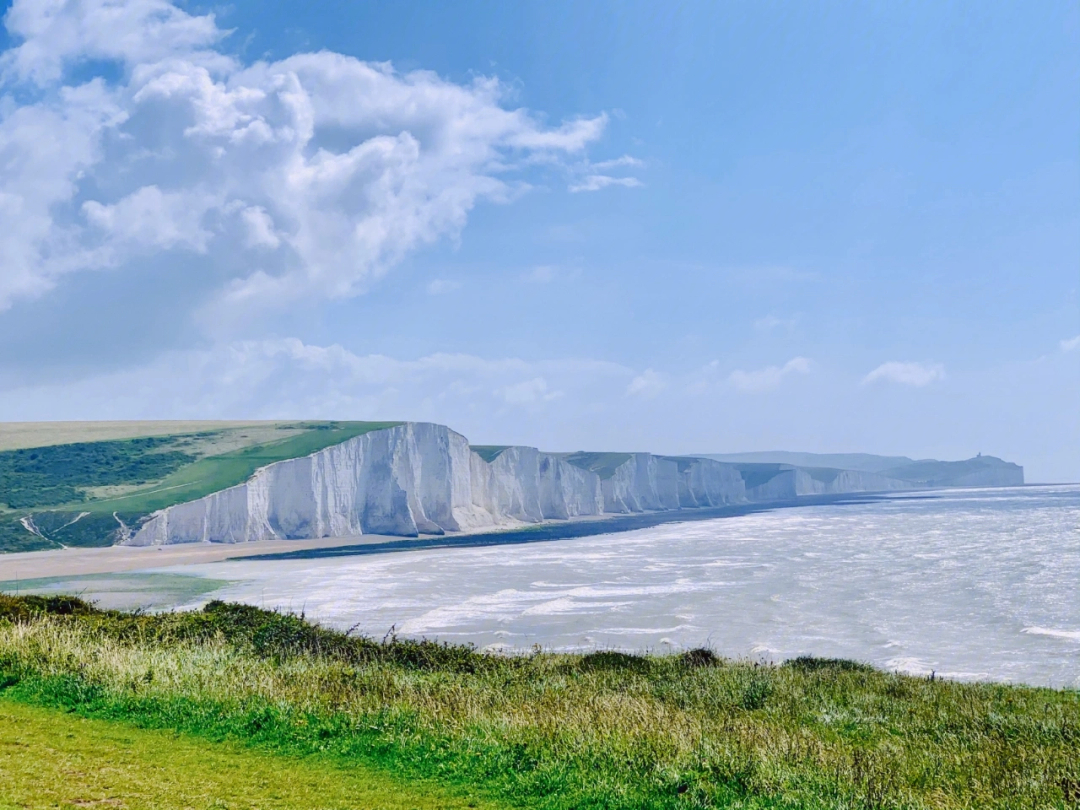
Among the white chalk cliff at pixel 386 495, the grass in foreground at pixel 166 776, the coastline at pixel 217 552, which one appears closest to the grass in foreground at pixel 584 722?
the grass in foreground at pixel 166 776

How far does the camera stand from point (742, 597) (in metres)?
39.0

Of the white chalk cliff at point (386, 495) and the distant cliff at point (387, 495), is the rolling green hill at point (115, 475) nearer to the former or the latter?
the distant cliff at point (387, 495)

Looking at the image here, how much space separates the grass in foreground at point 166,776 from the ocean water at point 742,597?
18.4 meters

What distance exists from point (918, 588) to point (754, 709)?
1220 inches

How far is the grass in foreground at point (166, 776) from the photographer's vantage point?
Answer: 7.49 metres

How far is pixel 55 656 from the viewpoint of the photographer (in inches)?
486

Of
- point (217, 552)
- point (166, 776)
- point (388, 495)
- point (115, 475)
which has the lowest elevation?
point (217, 552)

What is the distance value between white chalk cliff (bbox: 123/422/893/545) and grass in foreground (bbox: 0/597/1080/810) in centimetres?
6603

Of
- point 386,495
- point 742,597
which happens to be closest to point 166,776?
point 742,597

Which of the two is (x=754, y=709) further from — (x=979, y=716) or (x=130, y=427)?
(x=130, y=427)

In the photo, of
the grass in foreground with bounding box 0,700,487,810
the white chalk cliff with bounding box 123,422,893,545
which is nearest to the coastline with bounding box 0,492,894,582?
the white chalk cliff with bounding box 123,422,893,545

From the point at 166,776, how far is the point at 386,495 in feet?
286

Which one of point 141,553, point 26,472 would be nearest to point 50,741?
point 141,553

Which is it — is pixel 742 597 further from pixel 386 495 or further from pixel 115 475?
pixel 115 475
